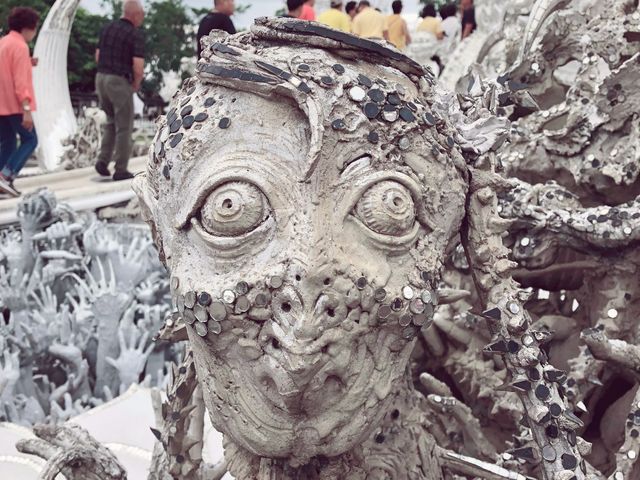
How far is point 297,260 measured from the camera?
37.6 inches

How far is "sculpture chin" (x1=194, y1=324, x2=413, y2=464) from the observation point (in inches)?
38.9

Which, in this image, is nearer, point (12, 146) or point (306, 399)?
point (306, 399)

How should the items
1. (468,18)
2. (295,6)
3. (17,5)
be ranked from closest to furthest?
(295,6)
(468,18)
(17,5)

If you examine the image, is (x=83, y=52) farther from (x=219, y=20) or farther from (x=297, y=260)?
(x=297, y=260)

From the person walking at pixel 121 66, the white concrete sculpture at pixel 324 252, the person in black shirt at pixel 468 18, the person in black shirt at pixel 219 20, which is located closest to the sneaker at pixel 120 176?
the person walking at pixel 121 66

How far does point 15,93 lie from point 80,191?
2.75 ft

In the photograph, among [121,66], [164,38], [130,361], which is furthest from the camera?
[164,38]

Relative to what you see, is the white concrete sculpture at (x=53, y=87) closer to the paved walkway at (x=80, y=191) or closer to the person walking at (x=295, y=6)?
the paved walkway at (x=80, y=191)

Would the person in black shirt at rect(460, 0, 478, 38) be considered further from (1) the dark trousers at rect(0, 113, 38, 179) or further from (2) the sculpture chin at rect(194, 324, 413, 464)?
(2) the sculpture chin at rect(194, 324, 413, 464)

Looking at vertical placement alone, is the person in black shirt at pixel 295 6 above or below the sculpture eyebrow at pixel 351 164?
above

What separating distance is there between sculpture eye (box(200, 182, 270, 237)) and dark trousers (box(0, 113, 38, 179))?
16.7ft

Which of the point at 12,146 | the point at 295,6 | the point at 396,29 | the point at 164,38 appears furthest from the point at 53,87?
the point at 164,38

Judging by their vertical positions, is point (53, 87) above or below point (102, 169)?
above

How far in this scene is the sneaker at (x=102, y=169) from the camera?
5875mm
